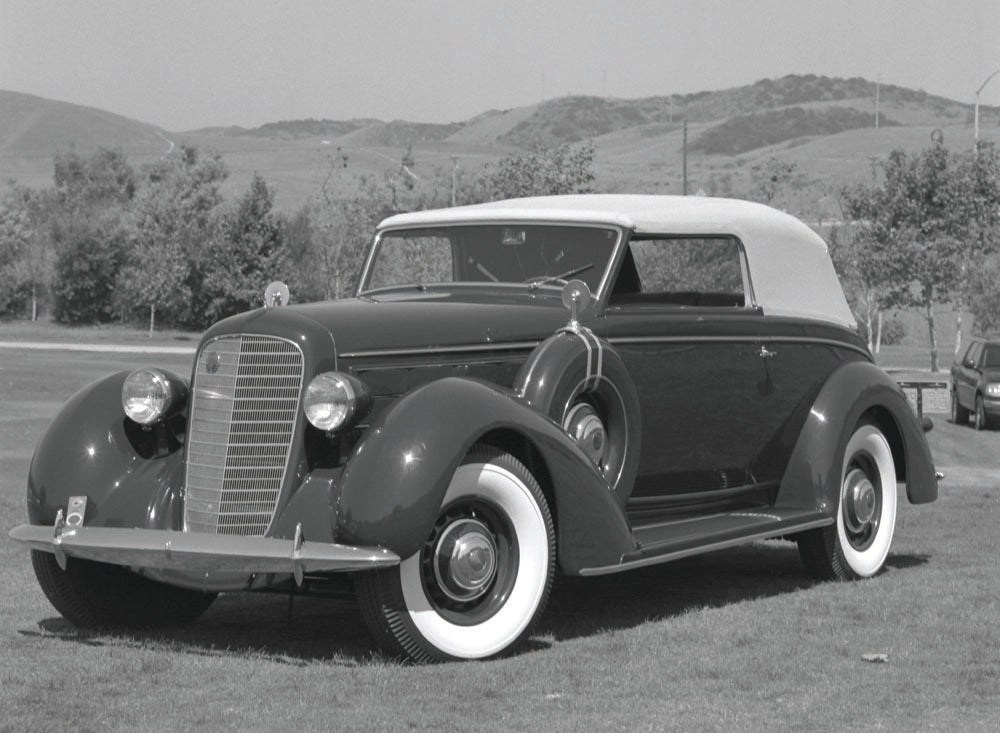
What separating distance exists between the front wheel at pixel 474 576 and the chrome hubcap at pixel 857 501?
298 cm

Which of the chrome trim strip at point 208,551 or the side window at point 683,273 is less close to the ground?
the side window at point 683,273

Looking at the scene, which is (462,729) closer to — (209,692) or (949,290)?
(209,692)

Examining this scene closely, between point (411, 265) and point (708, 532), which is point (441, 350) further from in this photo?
point (411, 265)

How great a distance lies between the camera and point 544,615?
787cm

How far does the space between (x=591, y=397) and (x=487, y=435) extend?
0.88 m

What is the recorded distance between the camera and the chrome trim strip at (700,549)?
7020 millimetres

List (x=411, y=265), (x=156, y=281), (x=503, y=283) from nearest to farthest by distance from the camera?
(x=503, y=283) < (x=411, y=265) < (x=156, y=281)

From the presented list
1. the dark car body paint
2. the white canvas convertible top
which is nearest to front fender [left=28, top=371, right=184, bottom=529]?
the dark car body paint

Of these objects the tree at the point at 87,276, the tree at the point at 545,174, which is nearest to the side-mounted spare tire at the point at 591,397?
the tree at the point at 545,174

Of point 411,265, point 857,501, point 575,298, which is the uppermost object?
point 411,265

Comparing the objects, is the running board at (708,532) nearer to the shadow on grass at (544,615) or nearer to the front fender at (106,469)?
the shadow on grass at (544,615)

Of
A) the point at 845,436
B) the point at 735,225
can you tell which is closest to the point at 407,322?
the point at 735,225

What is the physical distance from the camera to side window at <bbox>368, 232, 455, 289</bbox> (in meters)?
8.81

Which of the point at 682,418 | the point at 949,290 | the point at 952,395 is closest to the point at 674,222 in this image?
the point at 682,418
